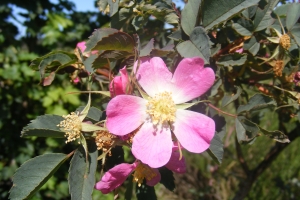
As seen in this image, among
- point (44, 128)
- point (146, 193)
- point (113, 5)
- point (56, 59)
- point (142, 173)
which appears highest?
point (113, 5)

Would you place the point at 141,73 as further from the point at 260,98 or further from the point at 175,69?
the point at 260,98

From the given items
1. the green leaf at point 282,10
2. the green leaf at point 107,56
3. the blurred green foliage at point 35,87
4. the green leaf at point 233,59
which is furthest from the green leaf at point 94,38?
the blurred green foliage at point 35,87

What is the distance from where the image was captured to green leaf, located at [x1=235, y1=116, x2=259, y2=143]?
76cm

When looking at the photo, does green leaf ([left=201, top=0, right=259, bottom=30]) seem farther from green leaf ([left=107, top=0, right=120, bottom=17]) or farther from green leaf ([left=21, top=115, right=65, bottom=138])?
green leaf ([left=21, top=115, right=65, bottom=138])

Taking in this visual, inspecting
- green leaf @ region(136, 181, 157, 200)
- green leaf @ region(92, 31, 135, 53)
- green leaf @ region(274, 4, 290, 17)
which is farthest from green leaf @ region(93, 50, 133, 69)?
green leaf @ region(274, 4, 290, 17)

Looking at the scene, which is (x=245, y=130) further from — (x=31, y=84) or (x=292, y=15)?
(x=31, y=84)

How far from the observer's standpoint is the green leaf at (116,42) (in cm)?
68

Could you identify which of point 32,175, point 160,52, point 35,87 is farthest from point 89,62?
point 35,87

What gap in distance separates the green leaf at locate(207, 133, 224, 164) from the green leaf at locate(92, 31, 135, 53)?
0.26 meters

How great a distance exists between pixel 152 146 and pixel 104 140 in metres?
0.10

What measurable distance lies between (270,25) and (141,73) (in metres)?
0.36

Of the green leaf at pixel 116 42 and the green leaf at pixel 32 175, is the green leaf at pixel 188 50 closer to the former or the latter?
the green leaf at pixel 116 42

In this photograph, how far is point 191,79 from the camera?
26.8 inches

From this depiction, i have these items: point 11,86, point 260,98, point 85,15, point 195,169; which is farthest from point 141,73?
point 195,169
